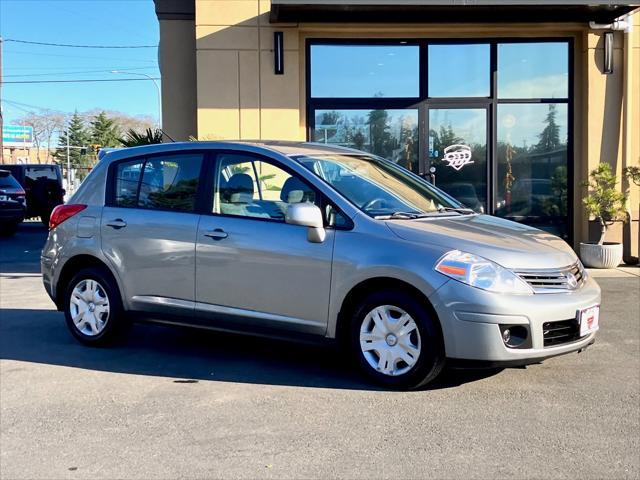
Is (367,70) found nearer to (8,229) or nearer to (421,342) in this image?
(421,342)

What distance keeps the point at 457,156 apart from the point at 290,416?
876 cm

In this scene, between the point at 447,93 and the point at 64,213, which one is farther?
the point at 447,93

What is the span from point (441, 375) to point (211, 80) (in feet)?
26.1

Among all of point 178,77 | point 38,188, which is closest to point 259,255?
point 178,77

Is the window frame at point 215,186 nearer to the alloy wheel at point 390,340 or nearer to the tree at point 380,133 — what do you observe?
the alloy wheel at point 390,340

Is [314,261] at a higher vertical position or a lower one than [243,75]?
lower

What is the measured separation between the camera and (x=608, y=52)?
1171 centimetres

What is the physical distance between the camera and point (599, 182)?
11.4 m

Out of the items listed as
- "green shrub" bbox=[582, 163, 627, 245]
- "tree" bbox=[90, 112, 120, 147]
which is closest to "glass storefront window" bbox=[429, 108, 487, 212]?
"green shrub" bbox=[582, 163, 627, 245]

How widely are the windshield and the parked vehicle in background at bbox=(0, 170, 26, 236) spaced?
14197 mm

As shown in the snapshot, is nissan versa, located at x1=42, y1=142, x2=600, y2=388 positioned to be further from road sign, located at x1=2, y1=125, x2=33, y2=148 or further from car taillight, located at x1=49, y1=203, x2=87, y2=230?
road sign, located at x1=2, y1=125, x2=33, y2=148

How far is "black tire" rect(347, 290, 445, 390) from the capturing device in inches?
183

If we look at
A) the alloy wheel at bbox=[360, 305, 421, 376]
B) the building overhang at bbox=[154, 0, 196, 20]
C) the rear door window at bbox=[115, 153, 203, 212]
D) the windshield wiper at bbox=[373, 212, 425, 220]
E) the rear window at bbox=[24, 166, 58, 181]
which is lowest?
the alloy wheel at bbox=[360, 305, 421, 376]

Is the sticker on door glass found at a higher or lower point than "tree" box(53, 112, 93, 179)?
lower
